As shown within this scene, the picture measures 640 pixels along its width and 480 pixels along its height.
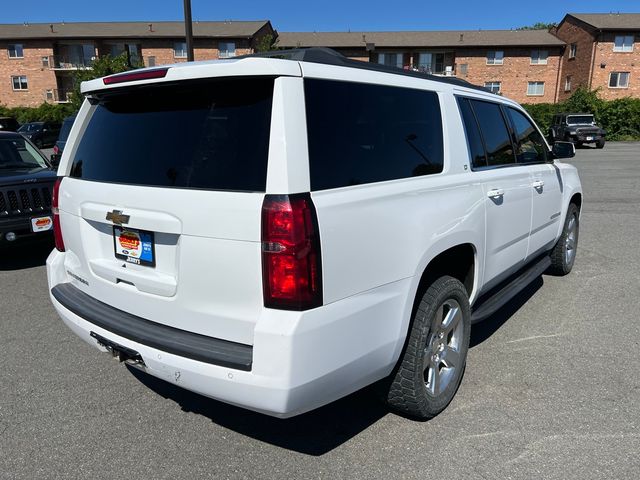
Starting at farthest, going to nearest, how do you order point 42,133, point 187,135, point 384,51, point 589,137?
point 384,51, point 42,133, point 589,137, point 187,135

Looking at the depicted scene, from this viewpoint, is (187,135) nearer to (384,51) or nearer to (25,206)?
(25,206)

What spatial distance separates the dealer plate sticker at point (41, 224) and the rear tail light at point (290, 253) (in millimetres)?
5124

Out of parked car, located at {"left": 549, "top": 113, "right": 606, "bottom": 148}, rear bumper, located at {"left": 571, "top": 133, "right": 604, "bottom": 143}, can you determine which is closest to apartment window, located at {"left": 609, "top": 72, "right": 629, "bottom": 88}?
parked car, located at {"left": 549, "top": 113, "right": 606, "bottom": 148}

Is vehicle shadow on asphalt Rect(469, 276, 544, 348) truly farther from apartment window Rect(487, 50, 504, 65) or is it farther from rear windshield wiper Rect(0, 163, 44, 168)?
apartment window Rect(487, 50, 504, 65)

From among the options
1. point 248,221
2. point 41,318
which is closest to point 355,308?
point 248,221

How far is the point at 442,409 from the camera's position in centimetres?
312

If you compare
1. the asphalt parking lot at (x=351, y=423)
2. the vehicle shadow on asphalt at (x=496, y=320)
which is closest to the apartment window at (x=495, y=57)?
the vehicle shadow on asphalt at (x=496, y=320)

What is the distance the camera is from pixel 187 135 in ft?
8.09

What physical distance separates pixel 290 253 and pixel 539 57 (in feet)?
174

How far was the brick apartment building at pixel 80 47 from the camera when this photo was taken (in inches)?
1900

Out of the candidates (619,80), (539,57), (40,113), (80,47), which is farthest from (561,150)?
(80,47)

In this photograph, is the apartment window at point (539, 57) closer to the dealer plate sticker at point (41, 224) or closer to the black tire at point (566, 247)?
the black tire at point (566, 247)

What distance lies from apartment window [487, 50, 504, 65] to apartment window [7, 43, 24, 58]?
45151mm

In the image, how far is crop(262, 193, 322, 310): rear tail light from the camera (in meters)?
2.11
